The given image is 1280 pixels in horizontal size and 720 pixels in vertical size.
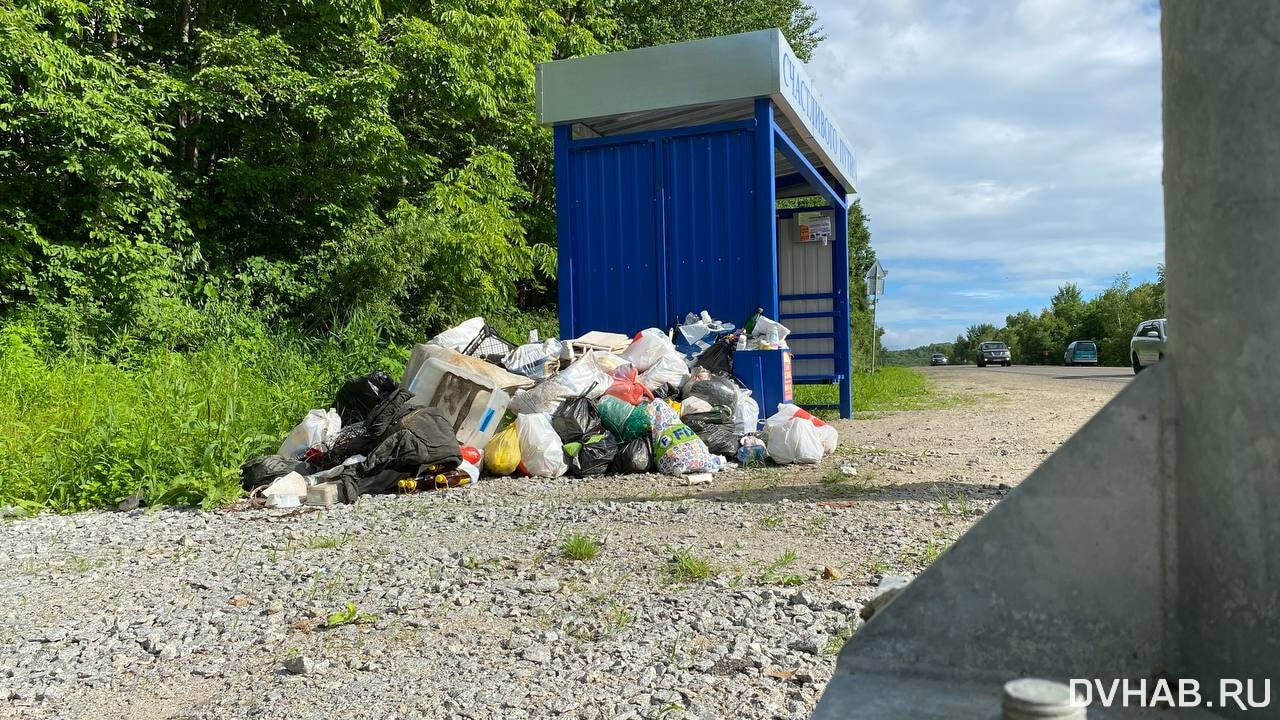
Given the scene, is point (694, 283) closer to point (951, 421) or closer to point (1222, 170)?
point (951, 421)

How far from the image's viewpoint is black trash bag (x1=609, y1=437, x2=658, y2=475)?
6.07m

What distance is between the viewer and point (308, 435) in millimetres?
6125

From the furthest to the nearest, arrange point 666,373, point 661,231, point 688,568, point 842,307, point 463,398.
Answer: point 842,307, point 661,231, point 666,373, point 463,398, point 688,568

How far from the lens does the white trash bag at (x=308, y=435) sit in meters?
6.11

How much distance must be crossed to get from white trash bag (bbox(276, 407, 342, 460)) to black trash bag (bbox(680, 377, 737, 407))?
9.32ft

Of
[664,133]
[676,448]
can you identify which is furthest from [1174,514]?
[664,133]

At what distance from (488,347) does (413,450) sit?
→ 7.90 feet

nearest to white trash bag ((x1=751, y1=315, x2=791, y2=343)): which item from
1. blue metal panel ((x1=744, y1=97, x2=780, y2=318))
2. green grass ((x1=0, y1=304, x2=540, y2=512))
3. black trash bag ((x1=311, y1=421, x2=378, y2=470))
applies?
blue metal panel ((x1=744, y1=97, x2=780, y2=318))

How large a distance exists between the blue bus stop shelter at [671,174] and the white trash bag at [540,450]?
269cm

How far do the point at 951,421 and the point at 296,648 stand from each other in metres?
8.34

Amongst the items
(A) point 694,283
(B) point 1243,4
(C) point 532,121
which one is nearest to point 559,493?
(A) point 694,283

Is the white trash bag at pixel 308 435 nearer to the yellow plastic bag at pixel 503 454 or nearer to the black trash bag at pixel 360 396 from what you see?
the black trash bag at pixel 360 396

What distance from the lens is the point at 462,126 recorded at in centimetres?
1594

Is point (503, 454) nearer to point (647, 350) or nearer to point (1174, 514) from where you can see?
point (647, 350)
